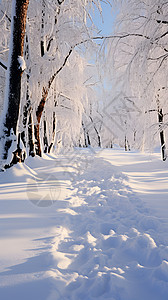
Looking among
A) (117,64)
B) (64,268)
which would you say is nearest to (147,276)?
(64,268)

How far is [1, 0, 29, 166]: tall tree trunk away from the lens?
13.5 feet

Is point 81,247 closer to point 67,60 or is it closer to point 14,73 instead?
point 14,73

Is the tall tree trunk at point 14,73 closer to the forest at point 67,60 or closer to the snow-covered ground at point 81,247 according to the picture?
the forest at point 67,60

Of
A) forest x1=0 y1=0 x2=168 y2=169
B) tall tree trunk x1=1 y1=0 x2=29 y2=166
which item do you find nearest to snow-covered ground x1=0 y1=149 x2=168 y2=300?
tall tree trunk x1=1 y1=0 x2=29 y2=166

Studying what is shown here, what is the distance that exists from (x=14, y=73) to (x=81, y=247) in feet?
13.6

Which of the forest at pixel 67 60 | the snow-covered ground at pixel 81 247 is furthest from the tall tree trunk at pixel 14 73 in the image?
the snow-covered ground at pixel 81 247

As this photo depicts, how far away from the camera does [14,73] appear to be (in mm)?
4164

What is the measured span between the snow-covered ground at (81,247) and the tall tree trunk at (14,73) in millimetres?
1437

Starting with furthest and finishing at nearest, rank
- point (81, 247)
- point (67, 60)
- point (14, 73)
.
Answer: point (67, 60)
point (14, 73)
point (81, 247)

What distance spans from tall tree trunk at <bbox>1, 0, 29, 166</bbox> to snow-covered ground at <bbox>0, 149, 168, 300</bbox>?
4.71 feet

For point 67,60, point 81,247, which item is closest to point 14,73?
point 67,60

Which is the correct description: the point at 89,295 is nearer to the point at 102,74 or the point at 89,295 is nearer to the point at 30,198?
the point at 30,198

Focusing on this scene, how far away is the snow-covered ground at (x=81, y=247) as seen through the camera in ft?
4.39

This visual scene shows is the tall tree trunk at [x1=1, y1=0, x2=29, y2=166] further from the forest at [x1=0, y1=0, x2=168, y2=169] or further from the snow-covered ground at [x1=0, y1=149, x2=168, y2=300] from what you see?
the snow-covered ground at [x1=0, y1=149, x2=168, y2=300]
